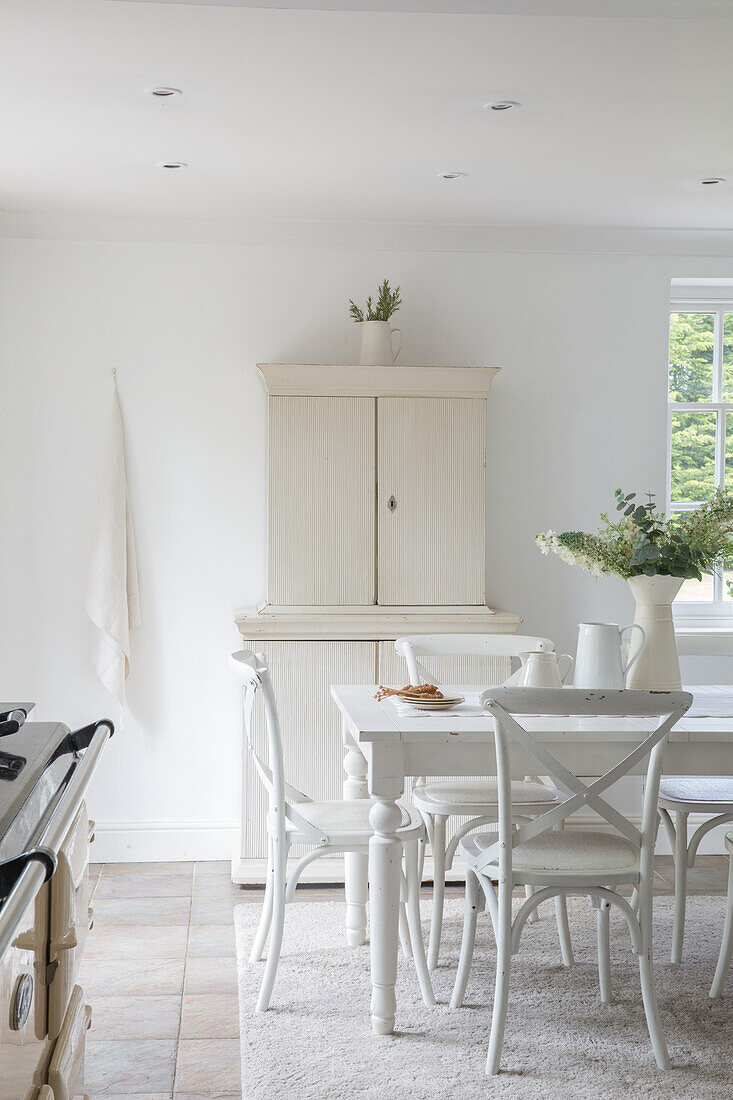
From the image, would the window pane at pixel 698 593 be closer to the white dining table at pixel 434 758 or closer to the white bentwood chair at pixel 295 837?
the white dining table at pixel 434 758

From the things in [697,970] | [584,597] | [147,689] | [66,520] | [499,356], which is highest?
[499,356]

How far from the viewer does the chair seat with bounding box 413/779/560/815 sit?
304 centimetres

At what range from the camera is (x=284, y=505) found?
386cm

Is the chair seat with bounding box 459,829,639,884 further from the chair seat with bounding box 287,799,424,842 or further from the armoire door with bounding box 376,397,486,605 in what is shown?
the armoire door with bounding box 376,397,486,605

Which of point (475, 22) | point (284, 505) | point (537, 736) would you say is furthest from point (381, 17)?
point (284, 505)

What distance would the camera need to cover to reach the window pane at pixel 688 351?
452 cm

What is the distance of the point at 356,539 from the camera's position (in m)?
3.89

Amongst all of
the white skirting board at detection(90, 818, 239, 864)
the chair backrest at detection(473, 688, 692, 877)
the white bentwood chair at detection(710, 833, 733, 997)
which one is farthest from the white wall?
the chair backrest at detection(473, 688, 692, 877)

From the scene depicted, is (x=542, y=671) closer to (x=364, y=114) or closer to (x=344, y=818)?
(x=344, y=818)

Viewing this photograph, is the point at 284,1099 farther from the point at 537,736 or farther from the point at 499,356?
the point at 499,356

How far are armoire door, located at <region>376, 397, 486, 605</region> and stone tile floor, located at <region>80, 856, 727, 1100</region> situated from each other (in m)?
A: 1.11

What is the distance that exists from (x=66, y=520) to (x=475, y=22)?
8.15ft

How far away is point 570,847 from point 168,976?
1.27 meters

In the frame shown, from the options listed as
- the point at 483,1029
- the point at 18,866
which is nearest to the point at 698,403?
the point at 483,1029
